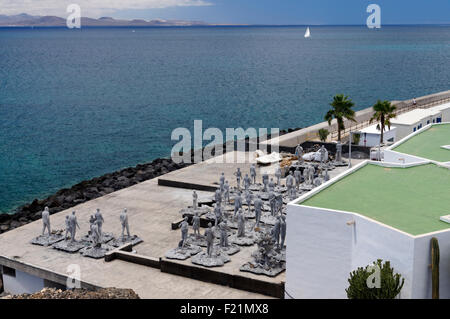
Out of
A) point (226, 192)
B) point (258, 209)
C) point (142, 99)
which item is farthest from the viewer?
point (142, 99)

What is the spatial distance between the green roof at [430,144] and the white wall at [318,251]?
10.0 m

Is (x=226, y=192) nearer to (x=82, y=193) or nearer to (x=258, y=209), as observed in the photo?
(x=258, y=209)

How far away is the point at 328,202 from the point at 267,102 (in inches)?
3335

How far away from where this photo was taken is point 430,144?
1161 inches

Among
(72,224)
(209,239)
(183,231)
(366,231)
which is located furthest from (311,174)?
(366,231)

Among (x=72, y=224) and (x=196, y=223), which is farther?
(x=72, y=224)

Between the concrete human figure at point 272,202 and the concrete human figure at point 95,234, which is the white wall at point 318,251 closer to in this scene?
the concrete human figure at point 272,202

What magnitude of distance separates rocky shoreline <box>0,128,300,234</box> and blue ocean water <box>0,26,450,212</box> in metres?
6.55

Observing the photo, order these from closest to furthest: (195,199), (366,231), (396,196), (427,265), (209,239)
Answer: (427,265), (366,231), (396,196), (209,239), (195,199)

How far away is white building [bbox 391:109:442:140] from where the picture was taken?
45.9 m

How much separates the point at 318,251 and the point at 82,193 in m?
25.5
